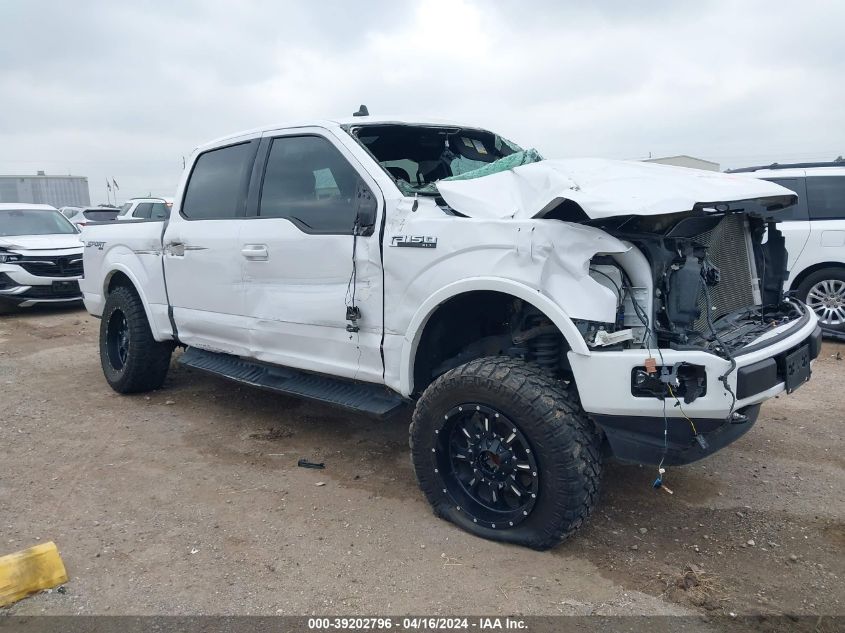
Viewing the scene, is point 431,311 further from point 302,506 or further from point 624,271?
point 302,506

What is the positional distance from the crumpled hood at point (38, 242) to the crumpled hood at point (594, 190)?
29.4ft

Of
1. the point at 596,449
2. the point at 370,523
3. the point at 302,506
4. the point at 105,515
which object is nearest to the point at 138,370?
the point at 105,515

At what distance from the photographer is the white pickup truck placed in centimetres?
274

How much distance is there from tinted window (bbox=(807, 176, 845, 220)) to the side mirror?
231 inches

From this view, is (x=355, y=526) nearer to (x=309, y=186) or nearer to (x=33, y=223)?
(x=309, y=186)

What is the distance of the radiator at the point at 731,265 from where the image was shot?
10.9 feet

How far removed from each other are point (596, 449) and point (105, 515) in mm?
2544

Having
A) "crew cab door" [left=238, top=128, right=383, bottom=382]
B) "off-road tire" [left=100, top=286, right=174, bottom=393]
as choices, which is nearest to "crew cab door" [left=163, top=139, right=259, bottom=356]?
"crew cab door" [left=238, top=128, right=383, bottom=382]

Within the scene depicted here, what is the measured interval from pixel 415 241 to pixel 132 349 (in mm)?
3219

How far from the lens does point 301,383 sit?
13.8ft

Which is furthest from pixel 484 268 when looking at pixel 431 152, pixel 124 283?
pixel 124 283

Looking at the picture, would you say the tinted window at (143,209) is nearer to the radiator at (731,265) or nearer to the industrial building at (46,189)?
the radiator at (731,265)

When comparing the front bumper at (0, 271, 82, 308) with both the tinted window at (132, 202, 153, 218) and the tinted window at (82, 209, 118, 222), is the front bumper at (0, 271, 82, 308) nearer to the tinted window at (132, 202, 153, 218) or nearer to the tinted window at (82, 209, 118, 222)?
the tinted window at (132, 202, 153, 218)

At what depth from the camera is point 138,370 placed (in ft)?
A: 17.9
